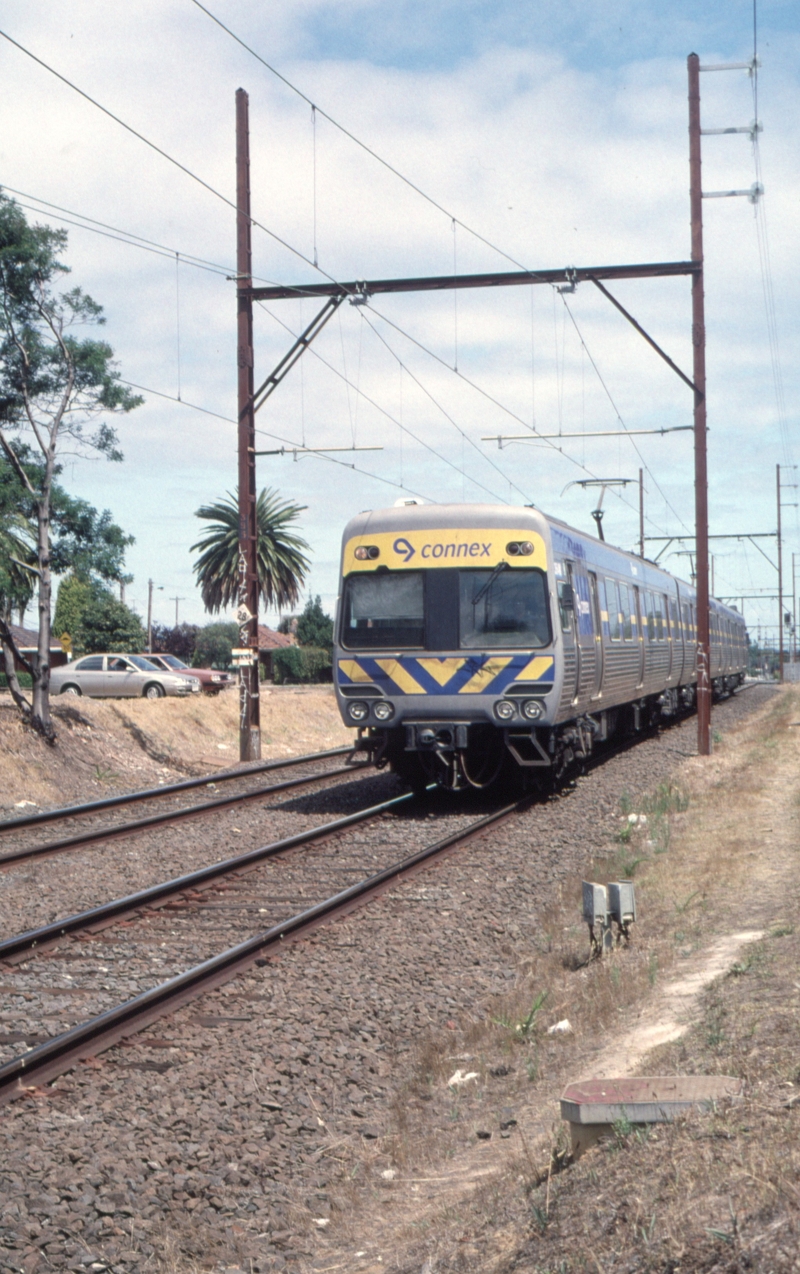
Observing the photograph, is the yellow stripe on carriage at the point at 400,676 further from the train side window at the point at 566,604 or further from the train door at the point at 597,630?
the train door at the point at 597,630

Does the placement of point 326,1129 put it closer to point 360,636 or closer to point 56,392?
point 360,636

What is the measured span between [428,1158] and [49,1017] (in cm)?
252

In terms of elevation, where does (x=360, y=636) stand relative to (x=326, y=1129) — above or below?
above

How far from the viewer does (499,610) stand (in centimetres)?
1484

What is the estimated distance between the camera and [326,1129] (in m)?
5.52

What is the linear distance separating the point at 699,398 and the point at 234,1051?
1592 centimetres

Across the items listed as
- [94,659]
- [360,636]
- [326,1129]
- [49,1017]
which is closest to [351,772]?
[360,636]

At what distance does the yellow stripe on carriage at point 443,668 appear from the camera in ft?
48.1

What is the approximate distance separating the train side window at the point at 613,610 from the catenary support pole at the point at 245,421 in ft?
18.2

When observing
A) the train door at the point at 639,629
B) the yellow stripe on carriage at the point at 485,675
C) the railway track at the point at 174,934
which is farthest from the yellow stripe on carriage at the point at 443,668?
the train door at the point at 639,629

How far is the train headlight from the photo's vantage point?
49.0ft

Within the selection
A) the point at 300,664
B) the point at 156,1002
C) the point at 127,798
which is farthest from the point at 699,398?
the point at 300,664

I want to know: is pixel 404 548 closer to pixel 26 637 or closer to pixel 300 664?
pixel 300 664

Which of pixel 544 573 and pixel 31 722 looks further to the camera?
pixel 31 722
